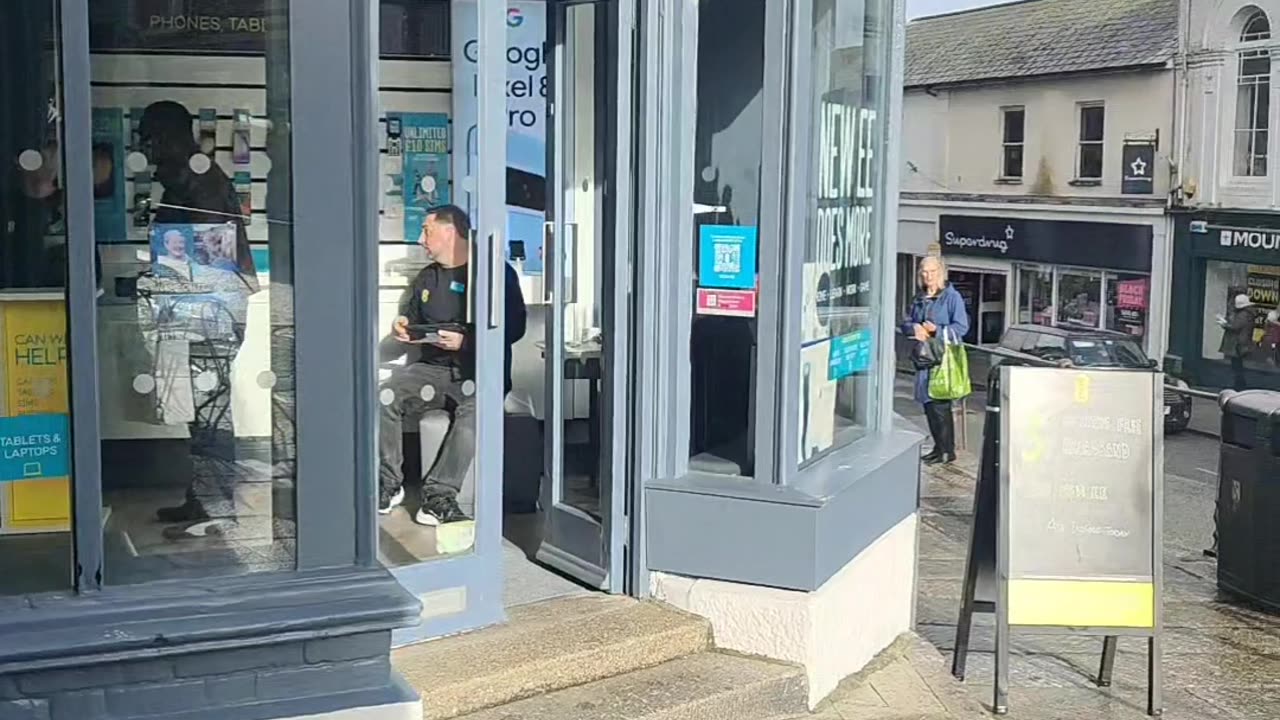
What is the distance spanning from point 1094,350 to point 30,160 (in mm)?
15910

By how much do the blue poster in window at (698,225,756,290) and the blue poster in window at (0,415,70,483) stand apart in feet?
8.41

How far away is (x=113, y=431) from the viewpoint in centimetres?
387

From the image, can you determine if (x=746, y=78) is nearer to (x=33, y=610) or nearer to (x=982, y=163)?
(x=33, y=610)

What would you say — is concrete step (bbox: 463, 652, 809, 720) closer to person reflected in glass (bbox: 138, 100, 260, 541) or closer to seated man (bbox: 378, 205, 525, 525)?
seated man (bbox: 378, 205, 525, 525)

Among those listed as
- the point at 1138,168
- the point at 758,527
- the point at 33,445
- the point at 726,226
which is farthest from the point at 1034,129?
the point at 33,445

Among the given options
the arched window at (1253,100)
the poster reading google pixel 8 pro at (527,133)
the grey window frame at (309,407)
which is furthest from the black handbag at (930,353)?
the arched window at (1253,100)

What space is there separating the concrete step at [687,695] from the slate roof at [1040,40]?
1977 centimetres

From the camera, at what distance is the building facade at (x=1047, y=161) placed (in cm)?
2606

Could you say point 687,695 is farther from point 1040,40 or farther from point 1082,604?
point 1040,40

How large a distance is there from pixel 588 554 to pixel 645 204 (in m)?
1.47

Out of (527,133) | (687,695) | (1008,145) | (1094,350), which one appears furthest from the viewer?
(1008,145)

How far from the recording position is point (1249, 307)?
24109 mm

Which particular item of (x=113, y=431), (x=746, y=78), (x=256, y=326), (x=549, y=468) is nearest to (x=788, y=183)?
(x=746, y=78)

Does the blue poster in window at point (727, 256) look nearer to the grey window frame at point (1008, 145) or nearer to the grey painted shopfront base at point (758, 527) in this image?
the grey painted shopfront base at point (758, 527)
